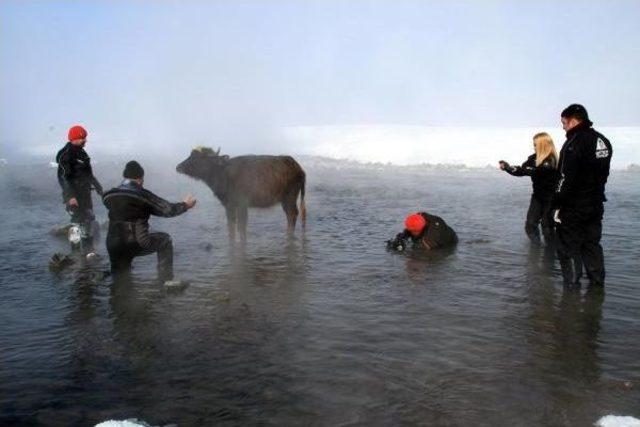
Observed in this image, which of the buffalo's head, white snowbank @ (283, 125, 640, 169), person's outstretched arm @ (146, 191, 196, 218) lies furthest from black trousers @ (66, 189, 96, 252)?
white snowbank @ (283, 125, 640, 169)

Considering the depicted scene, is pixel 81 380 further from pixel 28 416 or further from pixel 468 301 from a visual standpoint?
pixel 468 301

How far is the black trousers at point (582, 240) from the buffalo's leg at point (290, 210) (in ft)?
17.4

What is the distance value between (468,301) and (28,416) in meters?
4.22

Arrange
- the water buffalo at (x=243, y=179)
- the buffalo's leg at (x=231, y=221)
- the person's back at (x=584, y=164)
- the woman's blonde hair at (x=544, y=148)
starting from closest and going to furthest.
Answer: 1. the person's back at (x=584, y=164)
2. the woman's blonde hair at (x=544, y=148)
3. the buffalo's leg at (x=231, y=221)
4. the water buffalo at (x=243, y=179)

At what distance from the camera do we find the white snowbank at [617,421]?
315cm

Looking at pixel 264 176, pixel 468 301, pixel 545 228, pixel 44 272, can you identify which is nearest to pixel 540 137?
pixel 545 228

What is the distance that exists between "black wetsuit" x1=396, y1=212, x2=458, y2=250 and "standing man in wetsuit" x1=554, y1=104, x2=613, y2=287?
245cm

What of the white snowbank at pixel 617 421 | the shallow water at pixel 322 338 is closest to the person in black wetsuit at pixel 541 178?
the shallow water at pixel 322 338

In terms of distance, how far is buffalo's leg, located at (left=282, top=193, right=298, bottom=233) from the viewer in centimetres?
1024

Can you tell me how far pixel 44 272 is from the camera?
278 inches

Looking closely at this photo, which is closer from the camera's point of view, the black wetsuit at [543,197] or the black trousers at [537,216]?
the black wetsuit at [543,197]

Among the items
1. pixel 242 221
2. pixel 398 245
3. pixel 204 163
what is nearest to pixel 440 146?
pixel 204 163

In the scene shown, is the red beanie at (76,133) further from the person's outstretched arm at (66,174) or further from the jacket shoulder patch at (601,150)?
the jacket shoulder patch at (601,150)

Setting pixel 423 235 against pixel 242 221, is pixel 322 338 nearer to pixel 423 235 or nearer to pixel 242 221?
pixel 423 235
